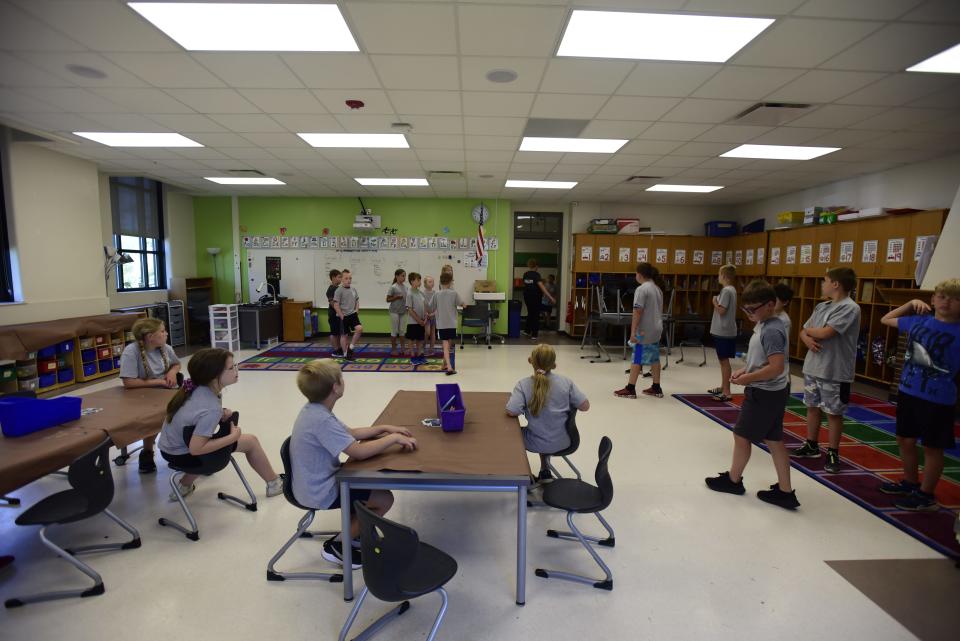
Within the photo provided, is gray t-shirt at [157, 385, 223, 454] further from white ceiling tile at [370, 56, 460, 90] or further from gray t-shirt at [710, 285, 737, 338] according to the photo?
gray t-shirt at [710, 285, 737, 338]

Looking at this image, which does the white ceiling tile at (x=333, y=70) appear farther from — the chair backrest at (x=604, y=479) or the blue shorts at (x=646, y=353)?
the blue shorts at (x=646, y=353)

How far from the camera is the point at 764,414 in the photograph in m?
2.98

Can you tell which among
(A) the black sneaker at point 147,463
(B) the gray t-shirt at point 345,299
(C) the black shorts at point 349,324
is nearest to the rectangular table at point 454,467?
(A) the black sneaker at point 147,463

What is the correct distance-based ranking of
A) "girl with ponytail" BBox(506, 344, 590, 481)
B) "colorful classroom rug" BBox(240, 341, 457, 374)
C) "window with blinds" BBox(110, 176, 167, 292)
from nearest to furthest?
"girl with ponytail" BBox(506, 344, 590, 481)
"colorful classroom rug" BBox(240, 341, 457, 374)
"window with blinds" BBox(110, 176, 167, 292)

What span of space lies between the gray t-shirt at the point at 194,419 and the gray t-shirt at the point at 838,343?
4333mm

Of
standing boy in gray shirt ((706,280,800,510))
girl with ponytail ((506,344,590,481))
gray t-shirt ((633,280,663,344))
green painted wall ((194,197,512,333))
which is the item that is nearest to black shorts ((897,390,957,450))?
standing boy in gray shirt ((706,280,800,510))

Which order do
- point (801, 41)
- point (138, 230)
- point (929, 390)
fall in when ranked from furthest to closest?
point (138, 230) → point (801, 41) → point (929, 390)

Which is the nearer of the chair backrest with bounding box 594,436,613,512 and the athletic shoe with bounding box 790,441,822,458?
the chair backrest with bounding box 594,436,613,512

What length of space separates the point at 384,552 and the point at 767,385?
106 inches

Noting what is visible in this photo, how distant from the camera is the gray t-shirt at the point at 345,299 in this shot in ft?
24.6

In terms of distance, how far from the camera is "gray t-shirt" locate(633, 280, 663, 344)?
18.0 feet

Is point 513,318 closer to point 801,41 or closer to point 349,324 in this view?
point 349,324

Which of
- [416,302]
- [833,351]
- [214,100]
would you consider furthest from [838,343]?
[214,100]

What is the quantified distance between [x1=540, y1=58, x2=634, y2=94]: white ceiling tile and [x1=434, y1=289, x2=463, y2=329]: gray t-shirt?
3713 mm
